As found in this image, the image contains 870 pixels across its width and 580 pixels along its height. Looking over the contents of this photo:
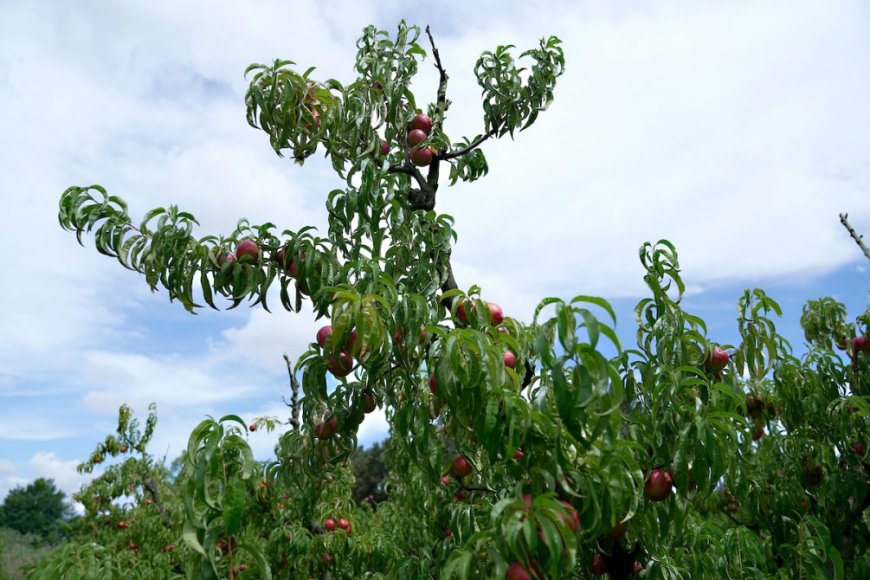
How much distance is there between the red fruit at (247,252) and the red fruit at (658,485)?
132cm

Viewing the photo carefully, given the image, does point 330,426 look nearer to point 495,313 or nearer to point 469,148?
point 495,313

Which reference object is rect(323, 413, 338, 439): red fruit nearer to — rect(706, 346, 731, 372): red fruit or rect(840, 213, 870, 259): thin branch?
rect(706, 346, 731, 372): red fruit

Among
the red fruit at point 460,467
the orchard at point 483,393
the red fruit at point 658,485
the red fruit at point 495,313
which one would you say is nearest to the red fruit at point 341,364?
the orchard at point 483,393

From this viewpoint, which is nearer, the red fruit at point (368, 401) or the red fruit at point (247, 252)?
the red fruit at point (368, 401)

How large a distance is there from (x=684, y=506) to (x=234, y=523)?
1.00 m

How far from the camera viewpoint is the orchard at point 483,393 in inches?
46.8

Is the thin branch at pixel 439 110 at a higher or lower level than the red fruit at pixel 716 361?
higher

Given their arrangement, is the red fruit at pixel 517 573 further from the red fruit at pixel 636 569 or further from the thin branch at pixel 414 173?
the thin branch at pixel 414 173

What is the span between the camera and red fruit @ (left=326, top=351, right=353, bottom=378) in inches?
64.2

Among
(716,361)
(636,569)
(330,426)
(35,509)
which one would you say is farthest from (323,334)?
(35,509)

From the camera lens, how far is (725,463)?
4.54ft

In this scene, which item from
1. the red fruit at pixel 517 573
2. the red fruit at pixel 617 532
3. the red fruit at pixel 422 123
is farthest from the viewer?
the red fruit at pixel 422 123

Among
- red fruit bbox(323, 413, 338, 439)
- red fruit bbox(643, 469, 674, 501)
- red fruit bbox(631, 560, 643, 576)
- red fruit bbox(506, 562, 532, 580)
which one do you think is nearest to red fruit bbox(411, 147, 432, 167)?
red fruit bbox(323, 413, 338, 439)

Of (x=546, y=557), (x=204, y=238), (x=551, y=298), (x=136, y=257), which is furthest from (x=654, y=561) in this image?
(x=136, y=257)
